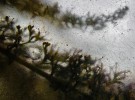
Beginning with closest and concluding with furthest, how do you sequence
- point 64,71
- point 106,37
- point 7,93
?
point 7,93 → point 64,71 → point 106,37

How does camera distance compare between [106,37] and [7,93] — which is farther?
[106,37]

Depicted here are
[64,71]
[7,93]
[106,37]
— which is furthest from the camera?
[106,37]

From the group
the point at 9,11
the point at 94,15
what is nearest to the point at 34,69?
the point at 9,11

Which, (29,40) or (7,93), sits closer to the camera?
(7,93)

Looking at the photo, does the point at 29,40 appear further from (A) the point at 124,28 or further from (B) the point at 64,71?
(A) the point at 124,28

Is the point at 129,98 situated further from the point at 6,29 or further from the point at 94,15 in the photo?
Result: the point at 6,29

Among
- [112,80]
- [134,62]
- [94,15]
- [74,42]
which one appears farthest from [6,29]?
[134,62]

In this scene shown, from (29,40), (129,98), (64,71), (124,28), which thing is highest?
(124,28)

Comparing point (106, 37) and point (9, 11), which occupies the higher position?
point (9, 11)

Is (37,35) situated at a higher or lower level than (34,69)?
higher
